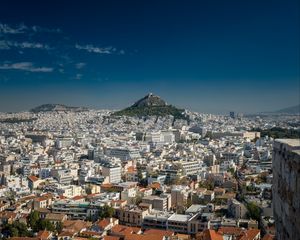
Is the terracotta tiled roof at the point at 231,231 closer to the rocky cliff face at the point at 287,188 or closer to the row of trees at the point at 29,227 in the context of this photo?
the row of trees at the point at 29,227

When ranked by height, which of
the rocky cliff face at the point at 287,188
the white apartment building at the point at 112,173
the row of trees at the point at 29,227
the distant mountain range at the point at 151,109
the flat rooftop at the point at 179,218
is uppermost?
the distant mountain range at the point at 151,109

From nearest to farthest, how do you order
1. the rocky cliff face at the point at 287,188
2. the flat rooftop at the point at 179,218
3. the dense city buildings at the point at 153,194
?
the rocky cliff face at the point at 287,188 < the dense city buildings at the point at 153,194 < the flat rooftop at the point at 179,218

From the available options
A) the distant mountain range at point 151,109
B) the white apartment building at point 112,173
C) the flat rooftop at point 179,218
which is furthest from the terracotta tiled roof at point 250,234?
the distant mountain range at point 151,109

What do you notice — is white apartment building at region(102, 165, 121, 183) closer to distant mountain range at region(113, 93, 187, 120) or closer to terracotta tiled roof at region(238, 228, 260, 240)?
terracotta tiled roof at region(238, 228, 260, 240)

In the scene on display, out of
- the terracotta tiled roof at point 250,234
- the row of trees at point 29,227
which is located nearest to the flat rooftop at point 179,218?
the terracotta tiled roof at point 250,234

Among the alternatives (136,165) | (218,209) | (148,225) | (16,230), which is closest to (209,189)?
(218,209)

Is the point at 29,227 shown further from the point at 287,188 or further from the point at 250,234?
the point at 287,188

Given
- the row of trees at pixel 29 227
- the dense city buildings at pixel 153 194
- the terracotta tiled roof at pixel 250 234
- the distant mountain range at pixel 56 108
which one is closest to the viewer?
the terracotta tiled roof at pixel 250 234

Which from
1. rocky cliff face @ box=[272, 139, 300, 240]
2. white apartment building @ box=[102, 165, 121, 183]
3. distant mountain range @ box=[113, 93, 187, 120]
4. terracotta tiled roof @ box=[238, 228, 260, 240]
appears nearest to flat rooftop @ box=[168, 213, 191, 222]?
terracotta tiled roof @ box=[238, 228, 260, 240]

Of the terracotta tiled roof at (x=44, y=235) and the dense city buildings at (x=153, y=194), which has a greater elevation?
the dense city buildings at (x=153, y=194)

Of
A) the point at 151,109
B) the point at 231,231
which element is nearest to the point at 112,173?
the point at 231,231

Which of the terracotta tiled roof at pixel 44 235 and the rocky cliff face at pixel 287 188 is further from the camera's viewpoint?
the terracotta tiled roof at pixel 44 235
